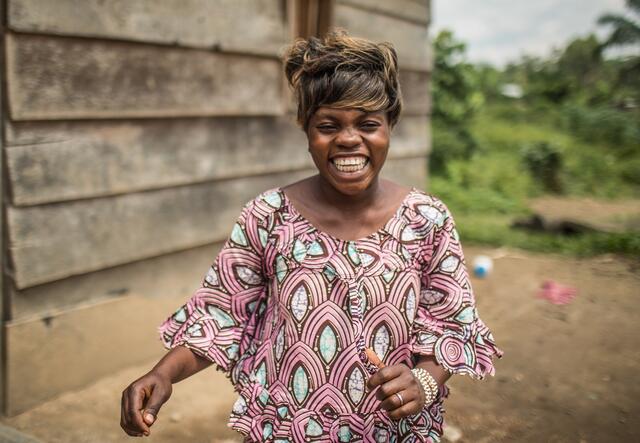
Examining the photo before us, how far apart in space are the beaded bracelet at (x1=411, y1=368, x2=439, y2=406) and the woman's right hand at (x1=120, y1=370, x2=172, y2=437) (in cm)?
60

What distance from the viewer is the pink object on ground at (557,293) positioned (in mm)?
4962

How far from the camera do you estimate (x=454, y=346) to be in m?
1.50

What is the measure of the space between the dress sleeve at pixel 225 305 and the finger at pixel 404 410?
484 millimetres

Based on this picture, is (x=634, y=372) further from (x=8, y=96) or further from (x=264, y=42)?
(x=8, y=96)

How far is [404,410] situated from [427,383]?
0.14 m

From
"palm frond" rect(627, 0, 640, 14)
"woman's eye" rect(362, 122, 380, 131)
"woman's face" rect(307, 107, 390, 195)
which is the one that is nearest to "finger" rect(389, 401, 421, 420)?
"woman's face" rect(307, 107, 390, 195)

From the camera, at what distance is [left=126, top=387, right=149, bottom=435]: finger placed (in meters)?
1.39

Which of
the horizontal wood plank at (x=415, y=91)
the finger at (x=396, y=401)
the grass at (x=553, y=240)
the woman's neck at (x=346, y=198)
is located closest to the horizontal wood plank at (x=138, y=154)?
the horizontal wood plank at (x=415, y=91)

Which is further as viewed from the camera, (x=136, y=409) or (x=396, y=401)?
(x=136, y=409)

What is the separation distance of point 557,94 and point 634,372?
16.1 m

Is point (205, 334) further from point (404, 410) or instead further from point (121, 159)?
point (121, 159)

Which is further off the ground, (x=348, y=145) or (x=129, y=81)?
(x=129, y=81)

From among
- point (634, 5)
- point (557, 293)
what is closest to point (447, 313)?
point (557, 293)

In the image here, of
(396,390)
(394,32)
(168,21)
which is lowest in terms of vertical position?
(396,390)
